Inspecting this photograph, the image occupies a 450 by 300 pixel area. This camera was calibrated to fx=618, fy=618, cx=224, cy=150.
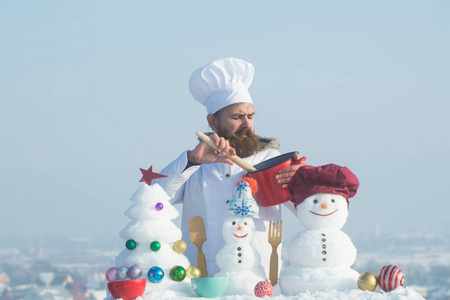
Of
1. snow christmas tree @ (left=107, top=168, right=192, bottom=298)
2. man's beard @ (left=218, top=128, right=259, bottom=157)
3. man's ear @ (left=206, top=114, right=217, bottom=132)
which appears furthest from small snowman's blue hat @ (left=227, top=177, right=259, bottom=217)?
man's ear @ (left=206, top=114, right=217, bottom=132)

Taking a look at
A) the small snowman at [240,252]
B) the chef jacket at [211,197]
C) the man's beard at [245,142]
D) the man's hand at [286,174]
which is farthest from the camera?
the man's beard at [245,142]

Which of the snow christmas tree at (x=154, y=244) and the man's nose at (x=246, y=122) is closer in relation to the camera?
the snow christmas tree at (x=154, y=244)

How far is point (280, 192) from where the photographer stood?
264 centimetres

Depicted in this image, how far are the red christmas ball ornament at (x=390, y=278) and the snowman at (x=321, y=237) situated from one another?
0.10 meters

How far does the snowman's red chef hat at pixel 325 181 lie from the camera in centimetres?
236

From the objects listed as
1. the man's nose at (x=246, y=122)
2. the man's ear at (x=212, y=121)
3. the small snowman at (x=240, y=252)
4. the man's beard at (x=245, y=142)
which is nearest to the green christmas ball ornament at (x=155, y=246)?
the small snowman at (x=240, y=252)

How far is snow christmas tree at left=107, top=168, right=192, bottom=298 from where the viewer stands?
241 cm

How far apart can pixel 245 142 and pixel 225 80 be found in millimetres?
387

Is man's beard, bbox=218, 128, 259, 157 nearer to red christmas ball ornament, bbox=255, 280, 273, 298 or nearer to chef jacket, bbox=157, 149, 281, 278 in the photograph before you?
chef jacket, bbox=157, 149, 281, 278

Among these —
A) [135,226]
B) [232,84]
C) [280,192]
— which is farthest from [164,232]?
[232,84]

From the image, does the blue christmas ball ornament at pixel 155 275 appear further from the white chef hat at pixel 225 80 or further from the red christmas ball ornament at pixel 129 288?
the white chef hat at pixel 225 80

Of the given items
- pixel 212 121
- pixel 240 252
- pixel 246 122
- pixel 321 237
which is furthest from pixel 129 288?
pixel 212 121

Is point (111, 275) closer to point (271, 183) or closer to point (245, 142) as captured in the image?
point (271, 183)

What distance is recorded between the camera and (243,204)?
2.49 metres
